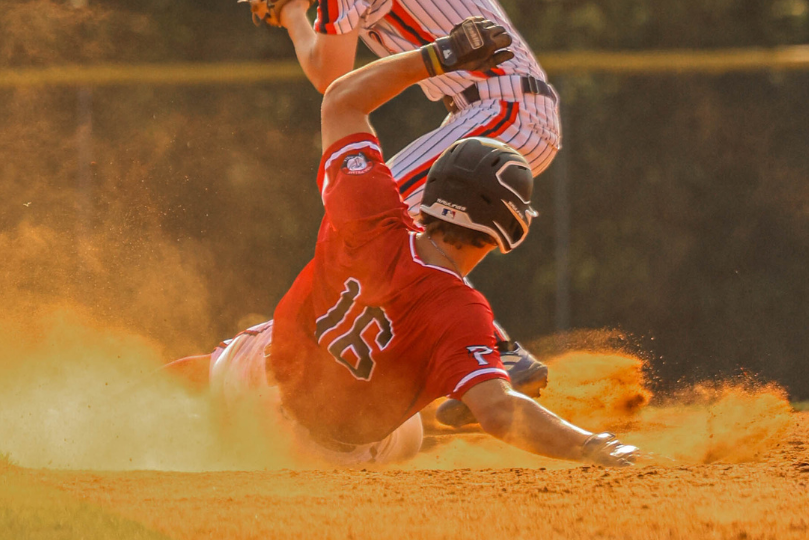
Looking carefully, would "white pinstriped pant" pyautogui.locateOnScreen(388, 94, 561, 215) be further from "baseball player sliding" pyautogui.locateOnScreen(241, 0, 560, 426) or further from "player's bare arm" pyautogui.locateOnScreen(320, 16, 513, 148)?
"player's bare arm" pyautogui.locateOnScreen(320, 16, 513, 148)

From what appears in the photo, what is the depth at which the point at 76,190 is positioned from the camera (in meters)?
7.41

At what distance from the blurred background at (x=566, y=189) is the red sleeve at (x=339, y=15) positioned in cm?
406

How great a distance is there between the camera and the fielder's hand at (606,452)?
2.47 metres

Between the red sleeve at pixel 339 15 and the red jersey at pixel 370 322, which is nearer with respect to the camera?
the red jersey at pixel 370 322

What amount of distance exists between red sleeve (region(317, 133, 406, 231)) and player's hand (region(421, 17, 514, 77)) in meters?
0.32

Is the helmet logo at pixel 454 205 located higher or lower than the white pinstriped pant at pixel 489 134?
lower

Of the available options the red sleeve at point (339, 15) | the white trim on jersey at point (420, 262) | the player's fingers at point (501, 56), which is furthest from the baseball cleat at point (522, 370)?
the red sleeve at point (339, 15)

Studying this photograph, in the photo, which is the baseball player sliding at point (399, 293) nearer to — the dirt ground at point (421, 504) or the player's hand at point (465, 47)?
the player's hand at point (465, 47)

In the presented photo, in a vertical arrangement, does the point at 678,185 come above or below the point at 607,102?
below

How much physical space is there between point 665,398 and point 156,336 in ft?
12.5

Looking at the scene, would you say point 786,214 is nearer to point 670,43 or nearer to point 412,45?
point 670,43

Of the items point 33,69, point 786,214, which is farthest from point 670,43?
point 33,69

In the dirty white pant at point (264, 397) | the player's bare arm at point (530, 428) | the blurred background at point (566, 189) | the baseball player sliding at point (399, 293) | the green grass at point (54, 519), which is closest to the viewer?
the green grass at point (54, 519)

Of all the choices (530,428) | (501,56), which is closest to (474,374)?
(530,428)
